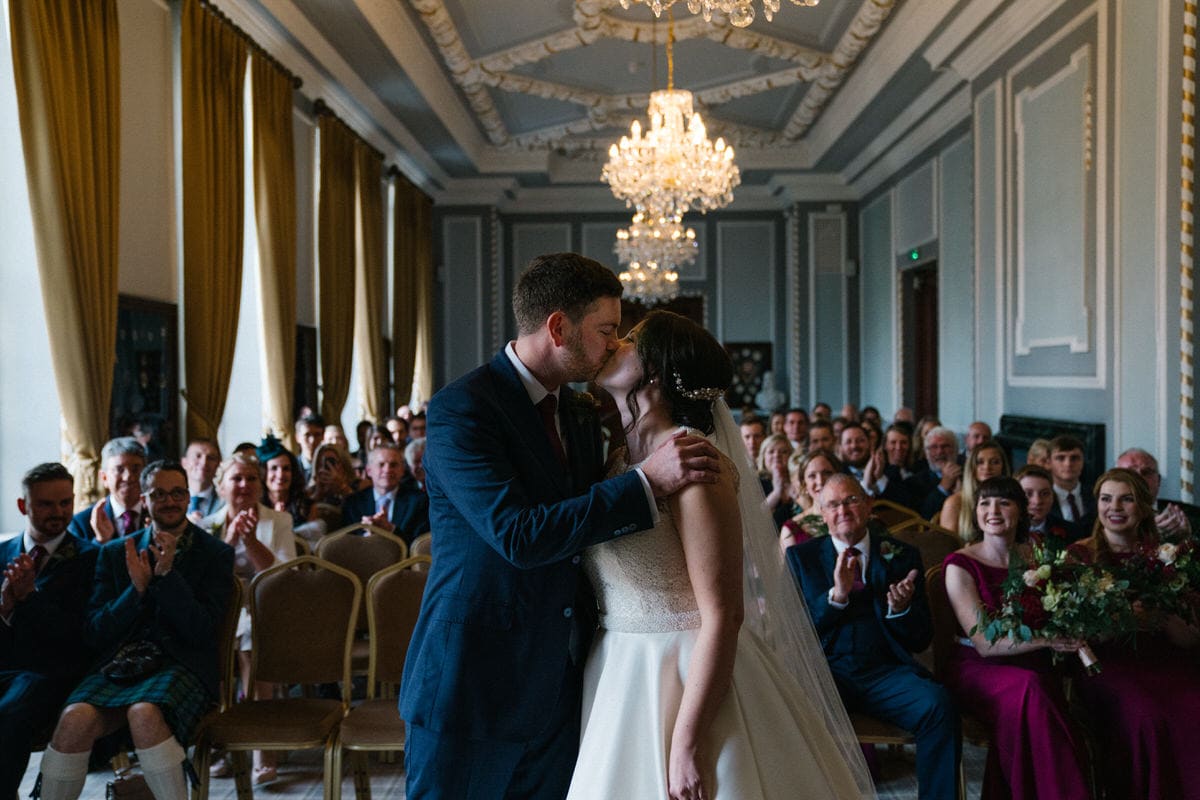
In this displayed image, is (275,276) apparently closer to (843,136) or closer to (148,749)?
(148,749)

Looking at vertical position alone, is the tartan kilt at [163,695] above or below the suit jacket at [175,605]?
below

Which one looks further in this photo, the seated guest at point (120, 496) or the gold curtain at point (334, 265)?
the gold curtain at point (334, 265)

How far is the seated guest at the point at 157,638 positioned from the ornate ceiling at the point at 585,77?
5121mm

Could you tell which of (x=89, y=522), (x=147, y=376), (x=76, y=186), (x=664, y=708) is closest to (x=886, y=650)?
(x=664, y=708)

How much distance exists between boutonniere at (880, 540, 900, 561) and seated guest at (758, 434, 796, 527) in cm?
221

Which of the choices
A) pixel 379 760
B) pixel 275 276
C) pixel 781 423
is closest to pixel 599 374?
pixel 379 760

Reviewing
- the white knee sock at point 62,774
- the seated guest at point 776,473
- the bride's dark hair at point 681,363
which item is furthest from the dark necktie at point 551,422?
the seated guest at point 776,473

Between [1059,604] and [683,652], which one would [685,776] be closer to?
[683,652]

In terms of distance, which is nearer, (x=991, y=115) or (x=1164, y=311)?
(x=1164, y=311)

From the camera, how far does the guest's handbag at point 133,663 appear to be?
3.56 m

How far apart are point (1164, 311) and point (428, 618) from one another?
4989 mm

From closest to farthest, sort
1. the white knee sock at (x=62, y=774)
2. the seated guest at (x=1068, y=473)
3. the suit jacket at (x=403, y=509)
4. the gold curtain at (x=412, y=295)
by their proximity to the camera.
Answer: the white knee sock at (x=62, y=774) < the seated guest at (x=1068, y=473) < the suit jacket at (x=403, y=509) < the gold curtain at (x=412, y=295)

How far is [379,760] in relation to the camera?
4641mm

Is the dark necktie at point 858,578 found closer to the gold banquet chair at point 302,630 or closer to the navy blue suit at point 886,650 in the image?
the navy blue suit at point 886,650
